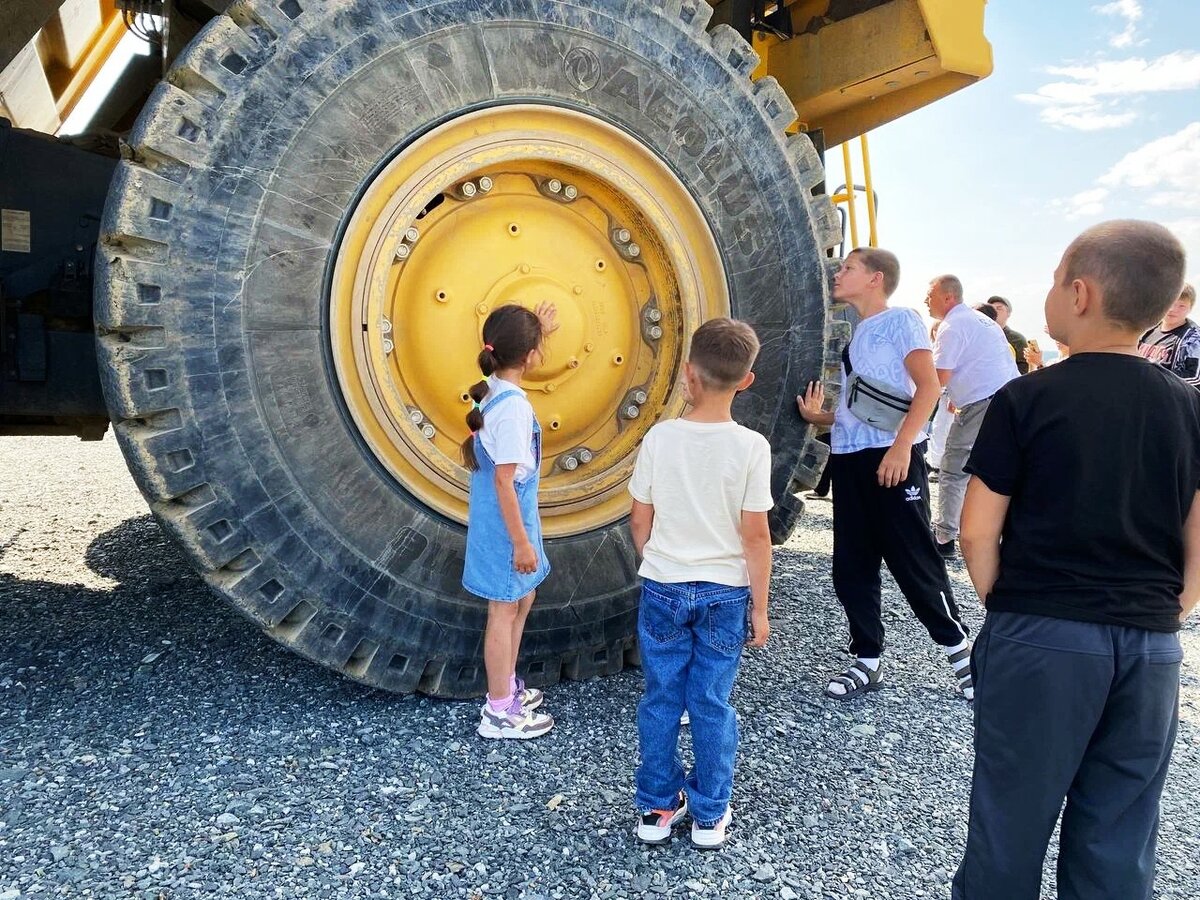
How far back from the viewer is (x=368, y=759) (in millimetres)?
2395

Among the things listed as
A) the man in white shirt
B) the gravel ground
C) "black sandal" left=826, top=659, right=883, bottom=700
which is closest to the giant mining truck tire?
the gravel ground

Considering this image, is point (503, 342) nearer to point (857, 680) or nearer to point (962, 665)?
point (857, 680)

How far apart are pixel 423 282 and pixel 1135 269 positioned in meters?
1.90

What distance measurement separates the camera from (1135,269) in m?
1.60

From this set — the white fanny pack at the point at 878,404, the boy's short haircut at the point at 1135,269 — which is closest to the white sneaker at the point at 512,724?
the white fanny pack at the point at 878,404

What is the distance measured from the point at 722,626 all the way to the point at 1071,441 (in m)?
0.92

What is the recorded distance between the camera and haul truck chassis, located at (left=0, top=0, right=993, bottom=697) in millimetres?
2279

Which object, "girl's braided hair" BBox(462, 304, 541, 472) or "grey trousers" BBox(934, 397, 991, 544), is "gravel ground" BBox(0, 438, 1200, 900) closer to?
"girl's braided hair" BBox(462, 304, 541, 472)

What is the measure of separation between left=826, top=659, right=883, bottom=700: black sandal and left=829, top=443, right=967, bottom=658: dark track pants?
57mm

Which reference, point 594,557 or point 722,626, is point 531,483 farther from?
point 722,626

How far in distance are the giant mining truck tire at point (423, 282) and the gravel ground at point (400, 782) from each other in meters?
0.29

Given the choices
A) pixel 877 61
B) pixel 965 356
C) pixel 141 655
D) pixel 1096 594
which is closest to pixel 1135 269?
pixel 1096 594

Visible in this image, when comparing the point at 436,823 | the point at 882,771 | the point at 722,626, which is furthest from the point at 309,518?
the point at 882,771

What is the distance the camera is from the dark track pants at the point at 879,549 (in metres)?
3.10
